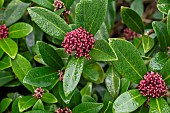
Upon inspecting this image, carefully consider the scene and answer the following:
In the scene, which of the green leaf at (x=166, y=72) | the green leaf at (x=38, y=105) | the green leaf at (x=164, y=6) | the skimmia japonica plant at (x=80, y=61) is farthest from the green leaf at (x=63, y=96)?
the green leaf at (x=164, y=6)

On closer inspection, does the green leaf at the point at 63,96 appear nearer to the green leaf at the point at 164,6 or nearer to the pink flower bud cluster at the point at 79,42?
the pink flower bud cluster at the point at 79,42

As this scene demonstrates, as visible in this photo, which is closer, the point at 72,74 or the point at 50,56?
the point at 72,74

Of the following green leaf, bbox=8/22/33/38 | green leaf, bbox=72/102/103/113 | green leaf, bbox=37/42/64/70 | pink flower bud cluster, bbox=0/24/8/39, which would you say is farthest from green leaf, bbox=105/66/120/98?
pink flower bud cluster, bbox=0/24/8/39

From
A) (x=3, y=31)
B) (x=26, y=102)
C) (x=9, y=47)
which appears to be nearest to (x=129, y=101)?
(x=26, y=102)

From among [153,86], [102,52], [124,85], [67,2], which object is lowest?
[124,85]

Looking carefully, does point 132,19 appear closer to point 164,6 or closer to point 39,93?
point 164,6

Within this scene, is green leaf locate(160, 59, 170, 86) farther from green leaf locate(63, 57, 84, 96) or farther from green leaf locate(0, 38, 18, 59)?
green leaf locate(0, 38, 18, 59)
